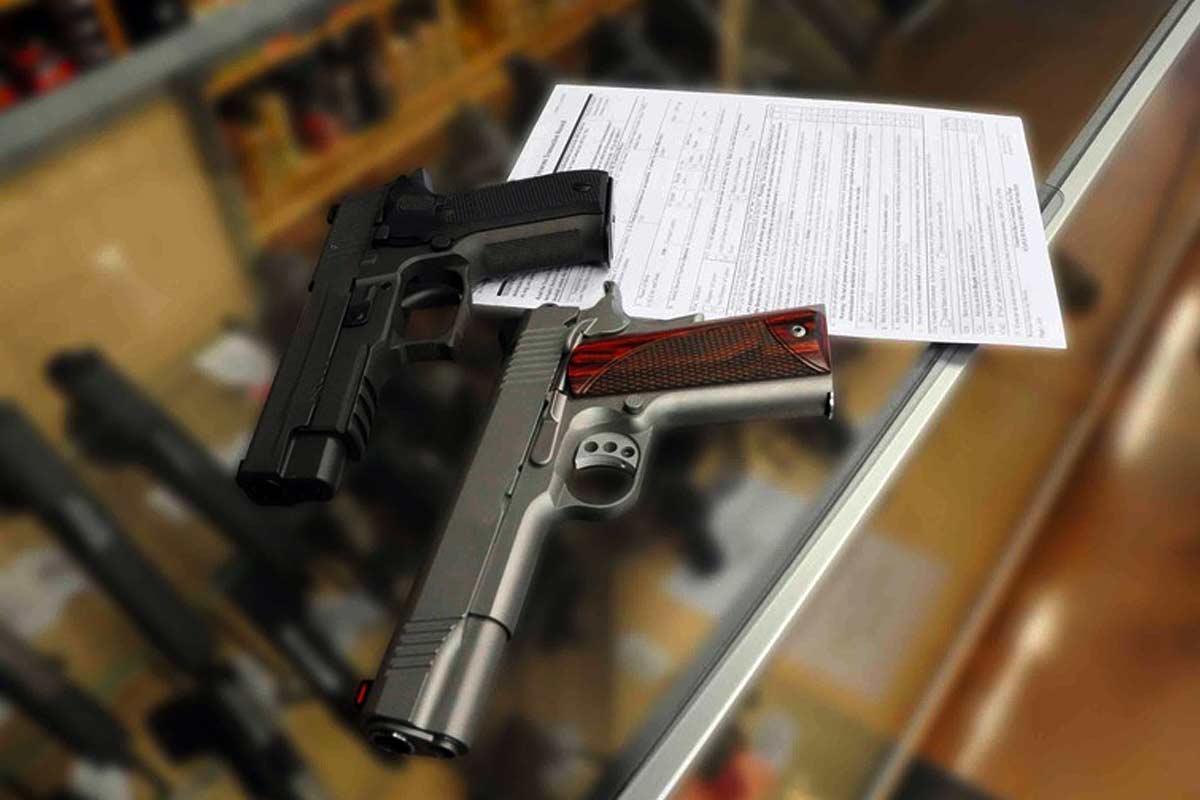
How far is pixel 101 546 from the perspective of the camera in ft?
2.81

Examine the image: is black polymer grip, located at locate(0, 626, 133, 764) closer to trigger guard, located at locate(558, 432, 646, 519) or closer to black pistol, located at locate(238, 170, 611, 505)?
black pistol, located at locate(238, 170, 611, 505)

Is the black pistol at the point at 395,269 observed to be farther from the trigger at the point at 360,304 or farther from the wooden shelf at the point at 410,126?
the wooden shelf at the point at 410,126

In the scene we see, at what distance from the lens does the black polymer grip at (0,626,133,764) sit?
2.66 ft

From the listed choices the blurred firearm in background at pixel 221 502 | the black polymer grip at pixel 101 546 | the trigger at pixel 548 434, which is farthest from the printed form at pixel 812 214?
the black polymer grip at pixel 101 546

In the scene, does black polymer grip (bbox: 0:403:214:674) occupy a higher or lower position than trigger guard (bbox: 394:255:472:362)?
lower

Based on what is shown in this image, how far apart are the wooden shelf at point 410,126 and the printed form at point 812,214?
211 millimetres

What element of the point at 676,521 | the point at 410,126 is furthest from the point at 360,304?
the point at 410,126

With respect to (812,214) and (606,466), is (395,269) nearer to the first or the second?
(606,466)

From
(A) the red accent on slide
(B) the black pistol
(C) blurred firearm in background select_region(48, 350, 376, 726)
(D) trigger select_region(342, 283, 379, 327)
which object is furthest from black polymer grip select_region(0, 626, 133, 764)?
(A) the red accent on slide

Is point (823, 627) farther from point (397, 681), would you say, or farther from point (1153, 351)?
point (1153, 351)

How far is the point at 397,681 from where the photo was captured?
0.54 metres

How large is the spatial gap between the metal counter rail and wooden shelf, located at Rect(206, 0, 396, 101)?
95 cm

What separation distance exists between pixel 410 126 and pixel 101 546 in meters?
0.66

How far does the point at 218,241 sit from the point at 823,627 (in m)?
0.81
